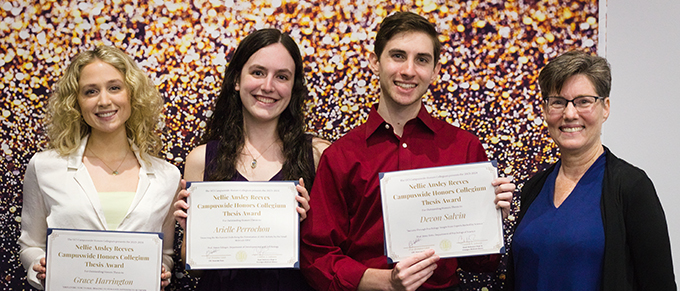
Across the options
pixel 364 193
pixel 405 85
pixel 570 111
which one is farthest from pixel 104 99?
pixel 570 111

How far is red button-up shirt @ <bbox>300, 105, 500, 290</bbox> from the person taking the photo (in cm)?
226

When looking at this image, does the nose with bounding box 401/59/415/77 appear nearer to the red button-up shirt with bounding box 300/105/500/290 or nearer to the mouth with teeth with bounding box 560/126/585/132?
the red button-up shirt with bounding box 300/105/500/290

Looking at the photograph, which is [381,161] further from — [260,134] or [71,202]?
[71,202]

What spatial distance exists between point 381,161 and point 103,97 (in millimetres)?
1226

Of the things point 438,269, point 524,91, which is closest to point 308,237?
point 438,269

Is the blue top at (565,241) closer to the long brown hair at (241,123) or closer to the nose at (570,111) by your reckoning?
the nose at (570,111)

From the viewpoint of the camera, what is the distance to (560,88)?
213 cm

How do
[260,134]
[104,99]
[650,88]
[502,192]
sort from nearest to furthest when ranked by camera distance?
[502,192]
[104,99]
[260,134]
[650,88]

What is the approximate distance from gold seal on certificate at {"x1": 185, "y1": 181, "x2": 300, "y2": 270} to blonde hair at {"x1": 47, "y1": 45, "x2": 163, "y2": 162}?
54 centimetres

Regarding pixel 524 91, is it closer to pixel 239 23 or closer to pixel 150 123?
pixel 239 23

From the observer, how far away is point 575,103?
2.11 meters

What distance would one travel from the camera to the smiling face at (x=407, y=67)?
234 centimetres

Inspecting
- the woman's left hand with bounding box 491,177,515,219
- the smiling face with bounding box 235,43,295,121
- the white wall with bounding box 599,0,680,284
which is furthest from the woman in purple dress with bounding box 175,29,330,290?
the white wall with bounding box 599,0,680,284

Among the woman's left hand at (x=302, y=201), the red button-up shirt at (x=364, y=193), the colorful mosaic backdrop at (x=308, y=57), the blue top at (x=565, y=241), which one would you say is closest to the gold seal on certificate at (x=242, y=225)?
the woman's left hand at (x=302, y=201)
